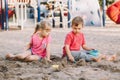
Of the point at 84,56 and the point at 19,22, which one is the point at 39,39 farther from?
the point at 19,22

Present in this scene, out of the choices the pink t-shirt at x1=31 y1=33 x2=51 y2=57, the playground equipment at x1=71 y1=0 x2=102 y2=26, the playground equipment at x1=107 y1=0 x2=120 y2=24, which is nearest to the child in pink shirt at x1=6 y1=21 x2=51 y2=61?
the pink t-shirt at x1=31 y1=33 x2=51 y2=57

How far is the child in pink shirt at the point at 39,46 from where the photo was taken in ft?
17.2

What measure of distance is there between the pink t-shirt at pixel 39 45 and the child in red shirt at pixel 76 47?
259 millimetres

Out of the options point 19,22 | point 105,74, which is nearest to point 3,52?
point 105,74

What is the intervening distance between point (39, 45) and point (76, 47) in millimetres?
479

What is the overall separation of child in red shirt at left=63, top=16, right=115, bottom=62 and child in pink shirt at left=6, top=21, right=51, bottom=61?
0.25 m

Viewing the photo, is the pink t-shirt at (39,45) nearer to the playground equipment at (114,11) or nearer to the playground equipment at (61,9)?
the playground equipment at (61,9)

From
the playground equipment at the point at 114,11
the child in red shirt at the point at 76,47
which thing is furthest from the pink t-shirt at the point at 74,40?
the playground equipment at the point at 114,11

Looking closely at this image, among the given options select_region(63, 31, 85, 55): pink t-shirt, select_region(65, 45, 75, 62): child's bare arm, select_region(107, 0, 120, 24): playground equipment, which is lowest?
select_region(65, 45, 75, 62): child's bare arm

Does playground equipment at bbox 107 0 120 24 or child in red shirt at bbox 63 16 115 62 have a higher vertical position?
playground equipment at bbox 107 0 120 24

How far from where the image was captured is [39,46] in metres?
5.41

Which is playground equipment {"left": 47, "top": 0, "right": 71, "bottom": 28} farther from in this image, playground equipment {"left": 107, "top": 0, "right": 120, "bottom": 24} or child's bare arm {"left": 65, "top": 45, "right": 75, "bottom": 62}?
child's bare arm {"left": 65, "top": 45, "right": 75, "bottom": 62}

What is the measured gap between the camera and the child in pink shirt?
523 cm

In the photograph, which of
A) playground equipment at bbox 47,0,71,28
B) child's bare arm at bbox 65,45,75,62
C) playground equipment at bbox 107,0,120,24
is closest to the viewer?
child's bare arm at bbox 65,45,75,62
